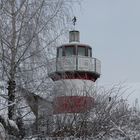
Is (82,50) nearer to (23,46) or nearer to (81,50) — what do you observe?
(81,50)

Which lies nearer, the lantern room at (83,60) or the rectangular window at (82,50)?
the lantern room at (83,60)

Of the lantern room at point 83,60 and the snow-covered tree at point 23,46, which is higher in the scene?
the lantern room at point 83,60

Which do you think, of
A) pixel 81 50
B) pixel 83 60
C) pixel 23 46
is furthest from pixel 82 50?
pixel 23 46

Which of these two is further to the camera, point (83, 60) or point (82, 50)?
point (82, 50)

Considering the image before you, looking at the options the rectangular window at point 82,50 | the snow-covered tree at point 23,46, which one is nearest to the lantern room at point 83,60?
the rectangular window at point 82,50

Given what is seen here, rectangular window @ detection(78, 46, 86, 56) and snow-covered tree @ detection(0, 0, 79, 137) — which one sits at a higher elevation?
rectangular window @ detection(78, 46, 86, 56)

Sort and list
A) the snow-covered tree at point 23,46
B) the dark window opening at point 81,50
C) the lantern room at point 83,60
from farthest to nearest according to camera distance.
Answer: the dark window opening at point 81,50, the lantern room at point 83,60, the snow-covered tree at point 23,46

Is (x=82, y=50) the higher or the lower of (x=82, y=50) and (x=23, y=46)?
the higher

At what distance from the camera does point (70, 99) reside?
13375 mm

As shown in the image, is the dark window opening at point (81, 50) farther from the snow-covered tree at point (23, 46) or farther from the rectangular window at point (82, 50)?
the snow-covered tree at point (23, 46)

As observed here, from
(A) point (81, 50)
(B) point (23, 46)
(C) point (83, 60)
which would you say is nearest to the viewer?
(B) point (23, 46)

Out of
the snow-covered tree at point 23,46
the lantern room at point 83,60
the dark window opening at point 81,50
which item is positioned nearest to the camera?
the snow-covered tree at point 23,46

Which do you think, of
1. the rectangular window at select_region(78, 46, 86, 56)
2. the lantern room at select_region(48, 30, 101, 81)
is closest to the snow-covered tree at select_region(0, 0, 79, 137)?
the lantern room at select_region(48, 30, 101, 81)

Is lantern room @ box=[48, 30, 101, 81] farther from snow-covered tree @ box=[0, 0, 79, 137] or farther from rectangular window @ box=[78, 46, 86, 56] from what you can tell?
snow-covered tree @ box=[0, 0, 79, 137]
